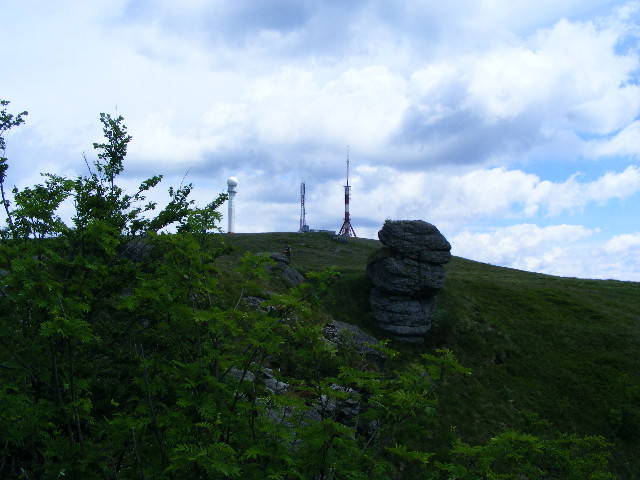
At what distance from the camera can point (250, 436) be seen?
5156 millimetres

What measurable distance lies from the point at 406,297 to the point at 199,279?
A: 3029 centimetres

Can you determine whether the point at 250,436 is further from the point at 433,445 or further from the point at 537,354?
the point at 537,354

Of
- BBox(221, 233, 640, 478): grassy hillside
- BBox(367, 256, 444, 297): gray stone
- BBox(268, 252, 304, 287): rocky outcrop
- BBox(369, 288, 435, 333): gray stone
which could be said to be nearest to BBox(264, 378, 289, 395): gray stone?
BBox(221, 233, 640, 478): grassy hillside

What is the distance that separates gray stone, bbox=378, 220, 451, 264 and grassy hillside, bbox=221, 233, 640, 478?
4302 millimetres

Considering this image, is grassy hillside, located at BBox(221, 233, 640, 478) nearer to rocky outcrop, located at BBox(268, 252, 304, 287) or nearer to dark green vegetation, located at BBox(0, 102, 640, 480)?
rocky outcrop, located at BBox(268, 252, 304, 287)

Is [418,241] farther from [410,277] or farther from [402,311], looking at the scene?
[402,311]

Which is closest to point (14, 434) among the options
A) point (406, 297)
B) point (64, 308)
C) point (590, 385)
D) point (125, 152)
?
point (64, 308)

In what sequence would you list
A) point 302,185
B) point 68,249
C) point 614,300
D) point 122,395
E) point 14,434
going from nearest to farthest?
point 14,434
point 122,395
point 68,249
point 614,300
point 302,185

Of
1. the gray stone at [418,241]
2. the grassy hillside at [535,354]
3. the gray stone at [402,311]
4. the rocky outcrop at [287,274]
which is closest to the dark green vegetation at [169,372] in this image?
the grassy hillside at [535,354]

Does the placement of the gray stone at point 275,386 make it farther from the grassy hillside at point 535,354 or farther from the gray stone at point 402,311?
the gray stone at point 402,311

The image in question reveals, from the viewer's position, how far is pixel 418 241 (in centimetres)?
3516

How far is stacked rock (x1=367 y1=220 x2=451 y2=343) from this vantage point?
33.8m

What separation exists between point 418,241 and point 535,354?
37.5 ft

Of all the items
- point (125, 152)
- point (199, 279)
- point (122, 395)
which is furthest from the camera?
point (125, 152)
